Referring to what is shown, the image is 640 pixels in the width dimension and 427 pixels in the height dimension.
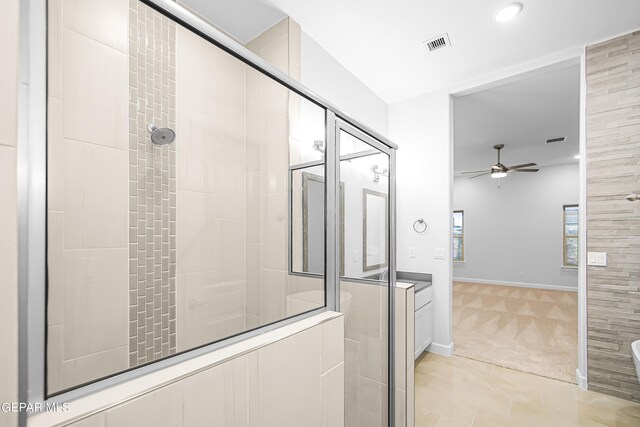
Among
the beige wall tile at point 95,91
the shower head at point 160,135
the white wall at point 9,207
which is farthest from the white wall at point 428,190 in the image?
the white wall at point 9,207

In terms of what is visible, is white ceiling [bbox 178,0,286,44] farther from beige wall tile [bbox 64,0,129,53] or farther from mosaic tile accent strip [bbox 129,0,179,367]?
mosaic tile accent strip [bbox 129,0,179,367]

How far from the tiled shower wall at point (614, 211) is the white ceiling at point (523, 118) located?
1.32 feet

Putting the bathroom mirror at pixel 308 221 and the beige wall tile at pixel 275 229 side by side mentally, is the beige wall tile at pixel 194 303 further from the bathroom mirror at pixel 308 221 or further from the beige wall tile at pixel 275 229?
the bathroom mirror at pixel 308 221

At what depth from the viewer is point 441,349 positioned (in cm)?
307

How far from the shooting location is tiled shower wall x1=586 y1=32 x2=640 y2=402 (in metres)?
2.22

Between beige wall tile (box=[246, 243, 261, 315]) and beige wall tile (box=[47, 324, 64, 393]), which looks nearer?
beige wall tile (box=[47, 324, 64, 393])

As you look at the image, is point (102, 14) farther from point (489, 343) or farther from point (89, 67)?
point (489, 343)

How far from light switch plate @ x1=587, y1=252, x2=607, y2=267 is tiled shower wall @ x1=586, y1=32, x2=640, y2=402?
0.11ft

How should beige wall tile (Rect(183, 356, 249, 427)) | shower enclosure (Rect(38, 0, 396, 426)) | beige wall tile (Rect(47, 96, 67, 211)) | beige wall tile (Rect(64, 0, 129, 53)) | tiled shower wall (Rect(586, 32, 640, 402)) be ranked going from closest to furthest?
beige wall tile (Rect(47, 96, 67, 211))
beige wall tile (Rect(183, 356, 249, 427))
shower enclosure (Rect(38, 0, 396, 426))
beige wall tile (Rect(64, 0, 129, 53))
tiled shower wall (Rect(586, 32, 640, 402))

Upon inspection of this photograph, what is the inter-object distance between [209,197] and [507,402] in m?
2.64

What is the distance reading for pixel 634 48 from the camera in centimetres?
224

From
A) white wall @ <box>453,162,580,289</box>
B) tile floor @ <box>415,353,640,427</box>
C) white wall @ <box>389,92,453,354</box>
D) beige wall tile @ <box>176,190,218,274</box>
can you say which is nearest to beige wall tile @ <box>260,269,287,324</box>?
beige wall tile @ <box>176,190,218,274</box>

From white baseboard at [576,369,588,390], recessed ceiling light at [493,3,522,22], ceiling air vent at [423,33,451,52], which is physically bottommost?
white baseboard at [576,369,588,390]

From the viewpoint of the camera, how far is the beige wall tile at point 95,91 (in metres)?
0.94
